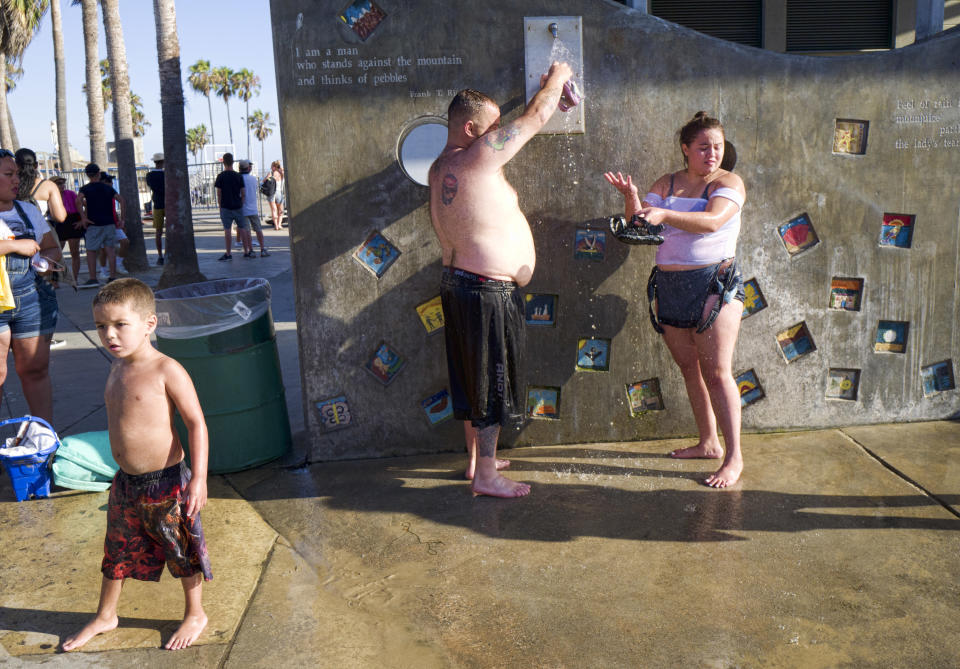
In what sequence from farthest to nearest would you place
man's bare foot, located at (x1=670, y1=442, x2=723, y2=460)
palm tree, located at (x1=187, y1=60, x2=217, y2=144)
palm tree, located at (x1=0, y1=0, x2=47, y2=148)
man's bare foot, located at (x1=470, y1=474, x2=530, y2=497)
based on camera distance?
palm tree, located at (x1=187, y1=60, x2=217, y2=144)
palm tree, located at (x1=0, y1=0, x2=47, y2=148)
man's bare foot, located at (x1=670, y1=442, x2=723, y2=460)
man's bare foot, located at (x1=470, y1=474, x2=530, y2=497)

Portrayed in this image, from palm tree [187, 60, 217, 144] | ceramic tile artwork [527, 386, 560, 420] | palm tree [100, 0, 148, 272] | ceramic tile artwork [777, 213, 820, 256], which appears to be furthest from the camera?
palm tree [187, 60, 217, 144]

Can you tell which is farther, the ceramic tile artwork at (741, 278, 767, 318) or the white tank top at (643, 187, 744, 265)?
the ceramic tile artwork at (741, 278, 767, 318)

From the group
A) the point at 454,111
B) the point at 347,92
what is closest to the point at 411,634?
the point at 454,111

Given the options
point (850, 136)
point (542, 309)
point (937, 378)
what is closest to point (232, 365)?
point (542, 309)

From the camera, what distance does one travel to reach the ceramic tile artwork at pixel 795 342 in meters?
4.79

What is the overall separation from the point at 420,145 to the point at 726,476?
235 centimetres

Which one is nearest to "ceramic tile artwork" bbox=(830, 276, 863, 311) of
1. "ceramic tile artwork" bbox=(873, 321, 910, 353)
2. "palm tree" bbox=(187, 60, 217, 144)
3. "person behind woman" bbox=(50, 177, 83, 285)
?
"ceramic tile artwork" bbox=(873, 321, 910, 353)

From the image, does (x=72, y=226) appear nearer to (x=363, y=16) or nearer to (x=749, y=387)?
(x=363, y=16)

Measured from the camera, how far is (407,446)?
15.7ft

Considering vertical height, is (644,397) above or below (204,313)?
below

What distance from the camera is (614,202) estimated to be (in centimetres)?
458

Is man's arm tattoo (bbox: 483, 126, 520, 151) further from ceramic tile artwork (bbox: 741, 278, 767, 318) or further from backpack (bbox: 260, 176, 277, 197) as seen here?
A: backpack (bbox: 260, 176, 277, 197)

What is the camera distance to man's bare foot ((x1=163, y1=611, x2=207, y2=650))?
295 centimetres

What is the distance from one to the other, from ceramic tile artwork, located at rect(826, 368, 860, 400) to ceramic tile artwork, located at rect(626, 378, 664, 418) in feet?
3.31
